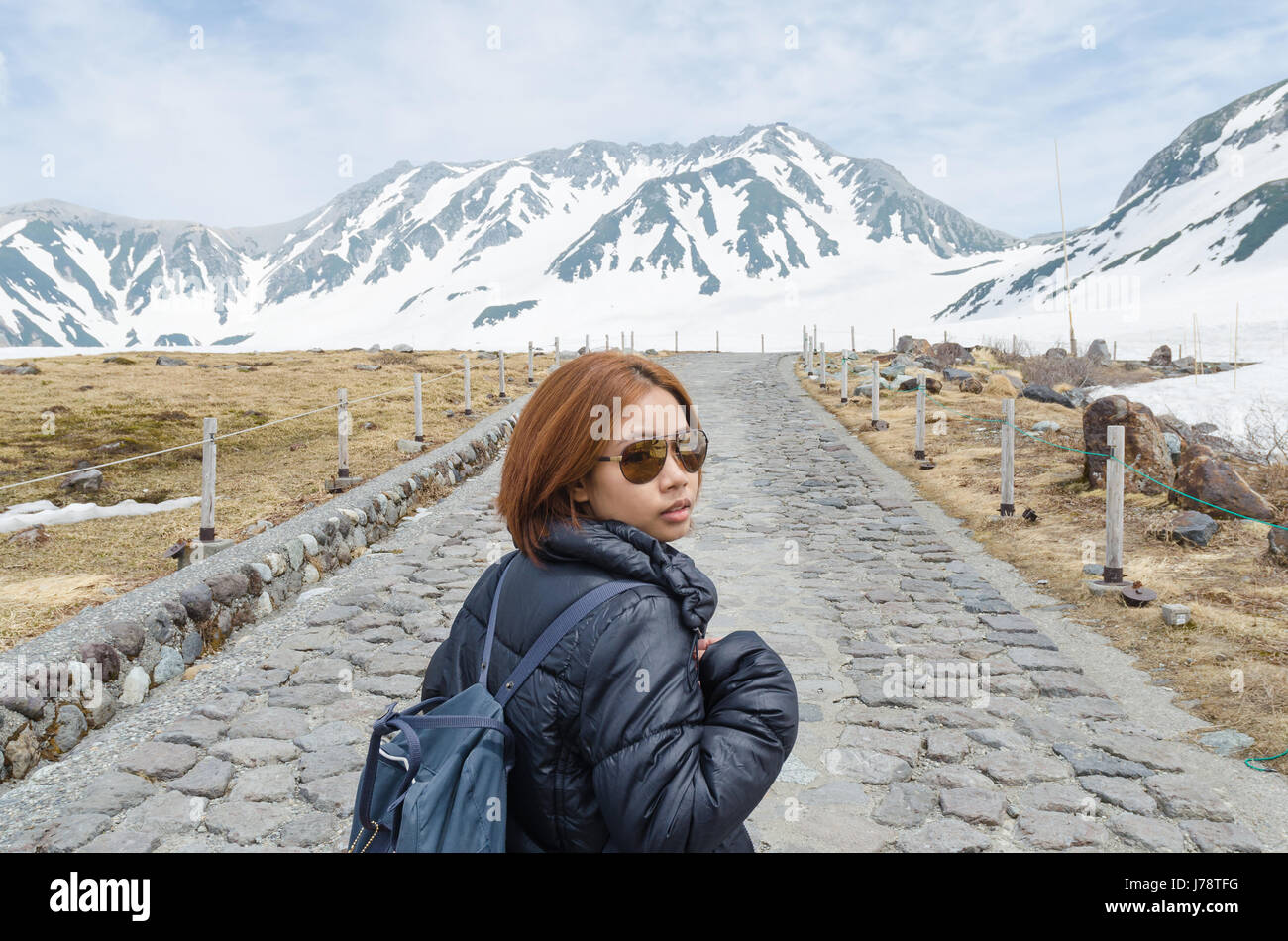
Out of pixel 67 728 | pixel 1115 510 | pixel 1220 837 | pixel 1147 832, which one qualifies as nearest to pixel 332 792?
pixel 67 728

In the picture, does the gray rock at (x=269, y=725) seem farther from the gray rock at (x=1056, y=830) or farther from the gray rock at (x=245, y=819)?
the gray rock at (x=1056, y=830)

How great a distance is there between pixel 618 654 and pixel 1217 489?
9030 millimetres

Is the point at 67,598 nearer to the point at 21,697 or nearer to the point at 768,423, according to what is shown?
the point at 21,697

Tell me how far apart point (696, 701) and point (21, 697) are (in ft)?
13.9

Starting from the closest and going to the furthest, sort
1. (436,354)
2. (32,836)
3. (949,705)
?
(32,836)
(949,705)
(436,354)

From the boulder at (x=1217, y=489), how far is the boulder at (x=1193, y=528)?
0.53ft

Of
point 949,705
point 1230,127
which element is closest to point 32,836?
point 949,705

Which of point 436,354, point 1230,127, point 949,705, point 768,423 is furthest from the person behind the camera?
point 1230,127

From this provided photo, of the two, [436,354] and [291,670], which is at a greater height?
[436,354]

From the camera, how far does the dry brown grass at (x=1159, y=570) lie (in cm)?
477

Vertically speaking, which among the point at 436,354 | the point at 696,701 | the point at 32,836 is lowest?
the point at 32,836

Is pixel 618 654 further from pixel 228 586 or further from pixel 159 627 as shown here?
pixel 228 586
